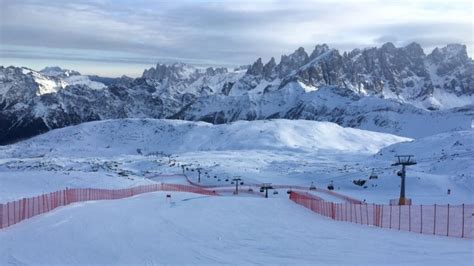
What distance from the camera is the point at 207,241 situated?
2964cm

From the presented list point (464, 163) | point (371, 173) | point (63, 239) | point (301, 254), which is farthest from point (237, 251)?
point (464, 163)

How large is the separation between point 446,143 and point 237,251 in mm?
111900

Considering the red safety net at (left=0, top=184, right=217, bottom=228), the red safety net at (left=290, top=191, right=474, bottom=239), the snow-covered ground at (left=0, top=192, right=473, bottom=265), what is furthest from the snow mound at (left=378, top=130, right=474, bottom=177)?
the snow-covered ground at (left=0, top=192, right=473, bottom=265)

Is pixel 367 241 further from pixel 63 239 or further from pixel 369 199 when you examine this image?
pixel 369 199

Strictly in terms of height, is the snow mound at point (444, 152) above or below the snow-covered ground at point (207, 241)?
below

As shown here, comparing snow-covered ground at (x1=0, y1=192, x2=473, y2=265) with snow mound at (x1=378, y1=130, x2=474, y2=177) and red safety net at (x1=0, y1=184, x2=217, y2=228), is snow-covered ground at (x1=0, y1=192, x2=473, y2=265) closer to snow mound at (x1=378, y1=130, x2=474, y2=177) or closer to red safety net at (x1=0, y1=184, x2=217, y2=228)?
red safety net at (x1=0, y1=184, x2=217, y2=228)

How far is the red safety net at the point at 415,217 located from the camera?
32469mm

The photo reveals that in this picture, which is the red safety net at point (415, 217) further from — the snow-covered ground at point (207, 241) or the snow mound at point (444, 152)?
the snow mound at point (444, 152)

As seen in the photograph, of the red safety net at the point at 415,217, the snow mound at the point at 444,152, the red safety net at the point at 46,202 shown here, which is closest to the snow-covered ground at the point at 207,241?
the red safety net at the point at 46,202

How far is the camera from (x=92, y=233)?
104 ft

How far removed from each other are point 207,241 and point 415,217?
1336 centimetres

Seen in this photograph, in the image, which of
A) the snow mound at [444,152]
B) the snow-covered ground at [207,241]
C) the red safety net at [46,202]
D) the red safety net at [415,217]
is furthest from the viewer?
the snow mound at [444,152]

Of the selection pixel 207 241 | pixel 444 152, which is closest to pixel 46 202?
pixel 207 241

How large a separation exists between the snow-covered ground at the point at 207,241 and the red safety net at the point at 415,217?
5.24 feet
